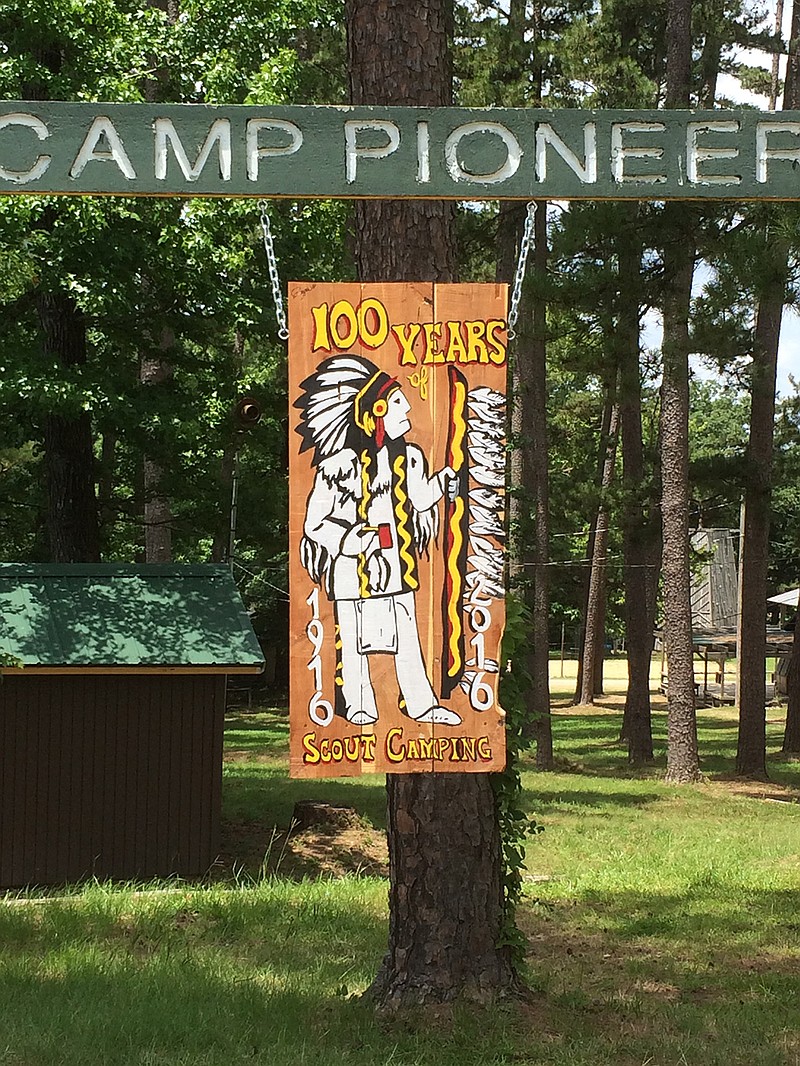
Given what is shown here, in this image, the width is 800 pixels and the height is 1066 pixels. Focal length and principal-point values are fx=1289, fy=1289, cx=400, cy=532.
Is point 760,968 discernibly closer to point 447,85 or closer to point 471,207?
point 447,85

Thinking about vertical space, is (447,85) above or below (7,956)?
above

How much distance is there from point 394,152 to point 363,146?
0.44 feet

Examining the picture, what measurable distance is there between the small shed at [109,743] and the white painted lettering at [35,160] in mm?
7965

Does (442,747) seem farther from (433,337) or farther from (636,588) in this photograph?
(636,588)

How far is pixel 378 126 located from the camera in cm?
551

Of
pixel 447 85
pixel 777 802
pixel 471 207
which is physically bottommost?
pixel 777 802

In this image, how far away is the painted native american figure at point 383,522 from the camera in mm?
5363

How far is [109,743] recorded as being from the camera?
1326cm

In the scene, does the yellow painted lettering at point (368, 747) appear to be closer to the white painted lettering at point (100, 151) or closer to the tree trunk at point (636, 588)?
the white painted lettering at point (100, 151)

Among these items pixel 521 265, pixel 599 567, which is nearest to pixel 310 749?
pixel 521 265

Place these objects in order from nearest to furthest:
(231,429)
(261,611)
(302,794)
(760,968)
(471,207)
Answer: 1. (760,968)
2. (231,429)
3. (302,794)
4. (471,207)
5. (261,611)

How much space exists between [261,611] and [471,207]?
16.7 meters

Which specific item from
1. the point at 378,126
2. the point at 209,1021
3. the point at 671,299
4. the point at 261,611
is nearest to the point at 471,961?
the point at 209,1021

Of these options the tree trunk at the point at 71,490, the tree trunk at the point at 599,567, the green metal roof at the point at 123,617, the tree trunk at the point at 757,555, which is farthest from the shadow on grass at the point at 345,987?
the tree trunk at the point at 599,567
